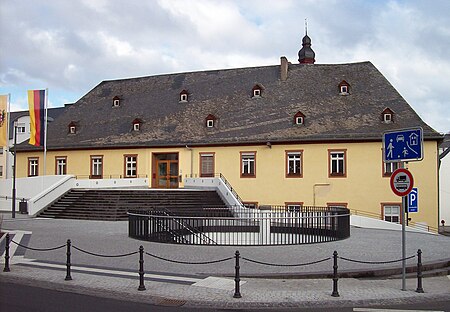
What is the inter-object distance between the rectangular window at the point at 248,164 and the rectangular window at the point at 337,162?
5.32 m

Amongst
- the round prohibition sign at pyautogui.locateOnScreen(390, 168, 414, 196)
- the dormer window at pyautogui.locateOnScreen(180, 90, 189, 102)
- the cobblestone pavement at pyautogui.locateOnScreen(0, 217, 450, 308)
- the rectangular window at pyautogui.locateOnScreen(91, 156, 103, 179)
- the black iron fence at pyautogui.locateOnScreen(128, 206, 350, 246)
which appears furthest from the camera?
the dormer window at pyautogui.locateOnScreen(180, 90, 189, 102)

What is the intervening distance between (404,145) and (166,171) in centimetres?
2792

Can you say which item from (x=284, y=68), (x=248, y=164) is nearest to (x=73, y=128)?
(x=248, y=164)

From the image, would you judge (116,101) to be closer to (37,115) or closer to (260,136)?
(37,115)

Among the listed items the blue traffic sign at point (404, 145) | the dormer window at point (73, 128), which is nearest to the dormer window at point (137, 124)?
the dormer window at point (73, 128)

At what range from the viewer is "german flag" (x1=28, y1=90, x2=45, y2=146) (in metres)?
33.6

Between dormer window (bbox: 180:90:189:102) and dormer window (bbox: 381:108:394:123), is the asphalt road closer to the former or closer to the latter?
dormer window (bbox: 381:108:394:123)

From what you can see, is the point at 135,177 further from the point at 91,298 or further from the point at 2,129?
the point at 91,298

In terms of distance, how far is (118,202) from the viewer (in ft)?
98.2

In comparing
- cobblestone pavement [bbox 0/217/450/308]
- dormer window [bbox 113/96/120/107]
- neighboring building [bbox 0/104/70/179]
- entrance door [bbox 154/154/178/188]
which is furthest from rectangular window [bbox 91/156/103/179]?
neighboring building [bbox 0/104/70/179]

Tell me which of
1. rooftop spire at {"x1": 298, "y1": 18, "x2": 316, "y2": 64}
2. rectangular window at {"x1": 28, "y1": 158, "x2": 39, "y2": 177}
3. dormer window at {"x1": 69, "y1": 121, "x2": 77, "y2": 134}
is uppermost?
rooftop spire at {"x1": 298, "y1": 18, "x2": 316, "y2": 64}

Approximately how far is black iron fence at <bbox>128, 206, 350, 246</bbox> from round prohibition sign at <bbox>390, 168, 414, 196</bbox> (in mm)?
6923

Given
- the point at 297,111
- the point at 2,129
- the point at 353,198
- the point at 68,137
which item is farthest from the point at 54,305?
the point at 68,137

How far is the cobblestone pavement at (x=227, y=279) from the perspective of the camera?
370 inches
